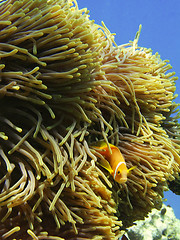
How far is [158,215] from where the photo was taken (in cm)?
376

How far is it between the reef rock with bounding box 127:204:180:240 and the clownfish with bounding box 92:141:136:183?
2.37 meters

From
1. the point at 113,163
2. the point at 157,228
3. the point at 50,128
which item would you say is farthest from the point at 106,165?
the point at 157,228

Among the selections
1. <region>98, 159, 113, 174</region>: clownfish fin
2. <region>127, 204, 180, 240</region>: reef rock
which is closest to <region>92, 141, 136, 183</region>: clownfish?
<region>98, 159, 113, 174</region>: clownfish fin

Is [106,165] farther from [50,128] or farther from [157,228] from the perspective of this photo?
[157,228]

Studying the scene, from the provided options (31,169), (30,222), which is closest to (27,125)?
(31,169)

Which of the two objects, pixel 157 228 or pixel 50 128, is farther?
pixel 157 228

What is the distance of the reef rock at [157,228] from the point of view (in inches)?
138

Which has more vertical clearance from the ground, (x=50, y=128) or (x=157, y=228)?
(x=50, y=128)

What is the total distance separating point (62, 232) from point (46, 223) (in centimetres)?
10

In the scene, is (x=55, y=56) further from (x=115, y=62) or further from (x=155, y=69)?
(x=155, y=69)

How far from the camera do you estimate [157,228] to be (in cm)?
362

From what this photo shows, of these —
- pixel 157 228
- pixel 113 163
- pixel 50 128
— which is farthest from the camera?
pixel 157 228

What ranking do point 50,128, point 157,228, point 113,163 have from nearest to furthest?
point 50,128, point 113,163, point 157,228

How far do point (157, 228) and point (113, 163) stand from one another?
8.64 feet
